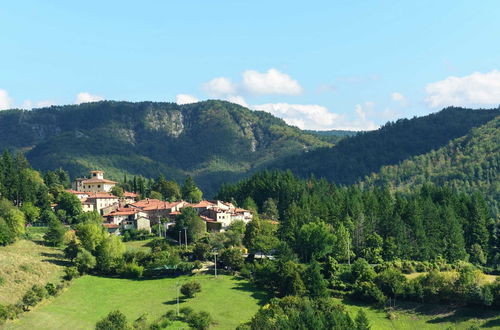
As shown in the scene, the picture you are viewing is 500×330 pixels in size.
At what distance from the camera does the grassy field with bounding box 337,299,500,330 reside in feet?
229

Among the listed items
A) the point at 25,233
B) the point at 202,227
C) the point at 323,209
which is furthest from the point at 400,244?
the point at 25,233

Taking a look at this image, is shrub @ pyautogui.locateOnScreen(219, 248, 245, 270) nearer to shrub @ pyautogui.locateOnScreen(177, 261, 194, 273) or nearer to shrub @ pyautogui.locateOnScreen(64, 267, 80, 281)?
shrub @ pyautogui.locateOnScreen(177, 261, 194, 273)

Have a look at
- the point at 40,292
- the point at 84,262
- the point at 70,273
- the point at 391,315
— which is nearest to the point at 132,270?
the point at 84,262

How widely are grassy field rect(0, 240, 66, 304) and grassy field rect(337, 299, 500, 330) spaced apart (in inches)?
1662

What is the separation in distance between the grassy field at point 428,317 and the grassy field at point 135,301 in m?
14.6

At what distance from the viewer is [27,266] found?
78688 mm

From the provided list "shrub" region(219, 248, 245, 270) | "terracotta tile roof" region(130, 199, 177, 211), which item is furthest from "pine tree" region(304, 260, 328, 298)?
"terracotta tile roof" region(130, 199, 177, 211)

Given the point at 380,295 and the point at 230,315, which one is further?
the point at 380,295

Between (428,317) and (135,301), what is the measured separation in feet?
129

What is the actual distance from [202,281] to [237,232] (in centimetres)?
1700

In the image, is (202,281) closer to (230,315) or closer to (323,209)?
(230,315)

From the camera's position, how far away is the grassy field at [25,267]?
2847 inches

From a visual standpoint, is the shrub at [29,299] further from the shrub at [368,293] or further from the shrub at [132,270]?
the shrub at [368,293]

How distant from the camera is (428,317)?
2869 inches
